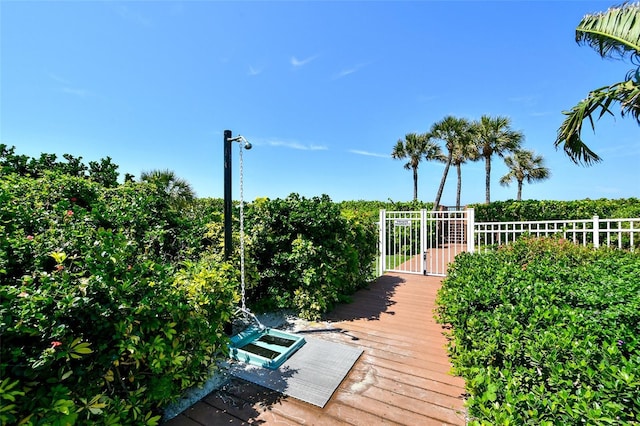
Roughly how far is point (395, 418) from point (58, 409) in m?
2.05

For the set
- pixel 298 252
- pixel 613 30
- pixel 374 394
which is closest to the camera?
pixel 374 394

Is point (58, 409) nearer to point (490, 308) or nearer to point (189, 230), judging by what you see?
point (189, 230)

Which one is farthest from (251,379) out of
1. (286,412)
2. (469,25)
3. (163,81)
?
(469,25)

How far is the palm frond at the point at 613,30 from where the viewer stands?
18.1 ft

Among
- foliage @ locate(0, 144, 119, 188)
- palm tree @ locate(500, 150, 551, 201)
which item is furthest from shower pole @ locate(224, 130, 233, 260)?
palm tree @ locate(500, 150, 551, 201)

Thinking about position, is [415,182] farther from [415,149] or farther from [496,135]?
[496,135]

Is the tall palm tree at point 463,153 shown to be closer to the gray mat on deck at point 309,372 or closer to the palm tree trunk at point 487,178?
the palm tree trunk at point 487,178

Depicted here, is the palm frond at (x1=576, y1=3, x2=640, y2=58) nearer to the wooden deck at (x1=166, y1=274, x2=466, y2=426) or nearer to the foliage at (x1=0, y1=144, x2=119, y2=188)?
the wooden deck at (x1=166, y1=274, x2=466, y2=426)

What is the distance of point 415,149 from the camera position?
24625 mm

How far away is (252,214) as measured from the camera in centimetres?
423

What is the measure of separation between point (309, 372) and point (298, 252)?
1711mm

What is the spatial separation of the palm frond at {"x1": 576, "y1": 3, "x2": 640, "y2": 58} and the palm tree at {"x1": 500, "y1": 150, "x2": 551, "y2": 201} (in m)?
24.6

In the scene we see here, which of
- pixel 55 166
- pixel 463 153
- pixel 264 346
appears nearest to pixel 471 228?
pixel 264 346

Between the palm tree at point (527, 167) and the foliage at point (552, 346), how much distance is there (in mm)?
31235
